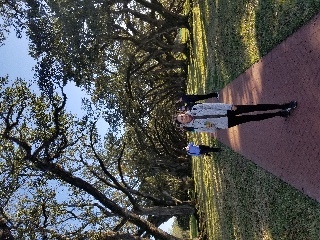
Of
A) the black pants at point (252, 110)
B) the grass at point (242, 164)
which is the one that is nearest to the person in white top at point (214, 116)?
the black pants at point (252, 110)

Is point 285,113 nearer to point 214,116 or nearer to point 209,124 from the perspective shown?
point 214,116

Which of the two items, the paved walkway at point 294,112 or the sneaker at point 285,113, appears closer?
the paved walkway at point 294,112

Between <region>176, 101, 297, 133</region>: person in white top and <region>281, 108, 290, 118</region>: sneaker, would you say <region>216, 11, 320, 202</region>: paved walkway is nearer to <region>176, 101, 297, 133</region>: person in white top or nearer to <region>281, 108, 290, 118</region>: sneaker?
<region>281, 108, 290, 118</region>: sneaker

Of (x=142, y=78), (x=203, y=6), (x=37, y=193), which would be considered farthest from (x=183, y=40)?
(x=37, y=193)

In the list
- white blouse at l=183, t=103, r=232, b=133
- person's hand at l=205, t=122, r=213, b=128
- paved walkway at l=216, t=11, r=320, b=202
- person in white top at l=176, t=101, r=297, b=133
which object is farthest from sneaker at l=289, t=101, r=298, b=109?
person's hand at l=205, t=122, r=213, b=128

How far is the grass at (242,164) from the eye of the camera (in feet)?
31.2

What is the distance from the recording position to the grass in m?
9.52

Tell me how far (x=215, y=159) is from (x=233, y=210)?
13.4ft

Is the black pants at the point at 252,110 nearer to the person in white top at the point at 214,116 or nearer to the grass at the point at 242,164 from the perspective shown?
the person in white top at the point at 214,116

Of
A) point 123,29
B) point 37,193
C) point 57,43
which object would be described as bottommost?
point 37,193

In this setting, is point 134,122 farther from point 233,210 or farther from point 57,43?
point 233,210

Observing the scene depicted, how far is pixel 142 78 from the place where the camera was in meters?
28.9

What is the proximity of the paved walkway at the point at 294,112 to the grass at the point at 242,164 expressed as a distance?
30cm

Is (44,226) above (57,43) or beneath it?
beneath
